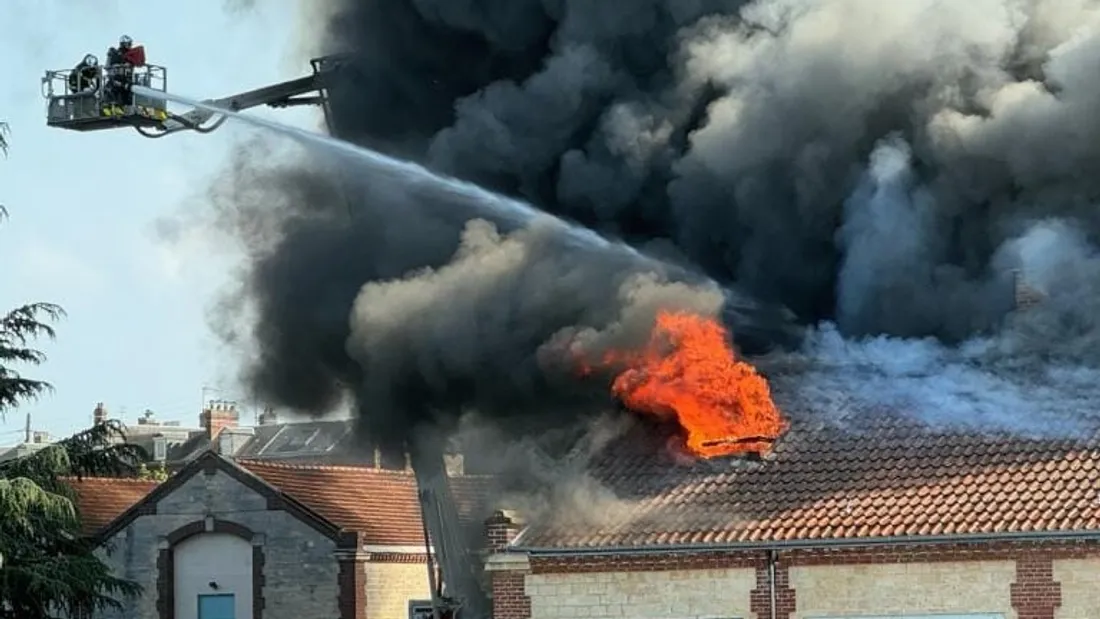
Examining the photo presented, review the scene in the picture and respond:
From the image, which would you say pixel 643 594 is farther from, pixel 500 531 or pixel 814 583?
pixel 814 583

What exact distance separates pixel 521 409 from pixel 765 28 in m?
6.89

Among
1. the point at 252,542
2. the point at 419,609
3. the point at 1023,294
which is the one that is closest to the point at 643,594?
the point at 1023,294

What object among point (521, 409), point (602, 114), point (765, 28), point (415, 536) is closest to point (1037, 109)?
point (765, 28)

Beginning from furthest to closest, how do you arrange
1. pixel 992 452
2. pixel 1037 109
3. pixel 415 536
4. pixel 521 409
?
pixel 415 536
pixel 521 409
pixel 992 452
pixel 1037 109

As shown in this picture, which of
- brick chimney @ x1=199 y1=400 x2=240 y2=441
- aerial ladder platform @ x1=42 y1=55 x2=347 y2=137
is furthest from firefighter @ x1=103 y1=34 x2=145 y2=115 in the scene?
brick chimney @ x1=199 y1=400 x2=240 y2=441

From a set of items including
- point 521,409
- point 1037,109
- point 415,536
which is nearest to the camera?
point 1037,109

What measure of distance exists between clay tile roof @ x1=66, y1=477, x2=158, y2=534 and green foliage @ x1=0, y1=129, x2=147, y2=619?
11463 mm

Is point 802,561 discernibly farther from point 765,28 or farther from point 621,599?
point 765,28

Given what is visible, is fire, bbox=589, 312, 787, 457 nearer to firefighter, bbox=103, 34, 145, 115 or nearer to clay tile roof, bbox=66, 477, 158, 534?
firefighter, bbox=103, 34, 145, 115

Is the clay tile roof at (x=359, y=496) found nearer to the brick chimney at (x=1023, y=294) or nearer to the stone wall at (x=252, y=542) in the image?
the stone wall at (x=252, y=542)

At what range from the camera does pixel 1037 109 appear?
84.4ft

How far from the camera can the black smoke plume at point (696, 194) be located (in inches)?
1041

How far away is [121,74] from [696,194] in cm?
893

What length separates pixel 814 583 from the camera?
27156 millimetres
